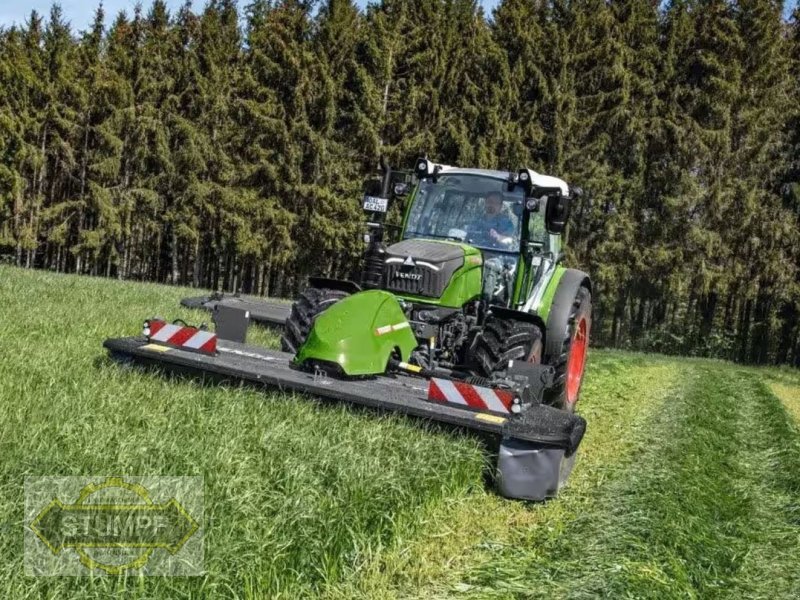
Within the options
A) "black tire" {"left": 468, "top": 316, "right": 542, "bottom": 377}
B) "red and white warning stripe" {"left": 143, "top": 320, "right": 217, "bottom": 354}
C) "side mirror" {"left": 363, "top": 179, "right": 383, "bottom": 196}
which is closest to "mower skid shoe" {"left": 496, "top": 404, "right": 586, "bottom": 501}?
"black tire" {"left": 468, "top": 316, "right": 542, "bottom": 377}

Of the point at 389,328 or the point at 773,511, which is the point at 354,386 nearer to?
the point at 389,328

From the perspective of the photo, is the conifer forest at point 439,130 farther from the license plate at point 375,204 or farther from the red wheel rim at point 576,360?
the license plate at point 375,204

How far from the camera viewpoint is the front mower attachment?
213 inches

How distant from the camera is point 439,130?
92.4 feet

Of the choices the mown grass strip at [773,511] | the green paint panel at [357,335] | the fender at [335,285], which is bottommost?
the mown grass strip at [773,511]

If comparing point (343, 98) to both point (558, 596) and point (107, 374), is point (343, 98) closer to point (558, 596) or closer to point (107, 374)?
point (107, 374)

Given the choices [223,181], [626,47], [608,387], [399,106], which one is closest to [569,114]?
[626,47]

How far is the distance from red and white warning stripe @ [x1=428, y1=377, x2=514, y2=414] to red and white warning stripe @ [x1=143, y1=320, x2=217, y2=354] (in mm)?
1985

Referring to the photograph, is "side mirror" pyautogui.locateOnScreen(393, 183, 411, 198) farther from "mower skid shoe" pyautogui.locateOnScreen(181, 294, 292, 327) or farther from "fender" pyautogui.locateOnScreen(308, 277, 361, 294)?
"mower skid shoe" pyautogui.locateOnScreen(181, 294, 292, 327)

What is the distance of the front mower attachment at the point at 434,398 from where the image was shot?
5418 millimetres

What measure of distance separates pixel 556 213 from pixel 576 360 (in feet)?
7.91

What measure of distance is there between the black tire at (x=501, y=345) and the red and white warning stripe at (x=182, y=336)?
225 cm

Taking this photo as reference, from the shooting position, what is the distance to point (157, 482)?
3902 mm

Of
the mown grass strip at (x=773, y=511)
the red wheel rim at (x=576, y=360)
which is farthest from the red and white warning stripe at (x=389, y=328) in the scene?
the mown grass strip at (x=773, y=511)
